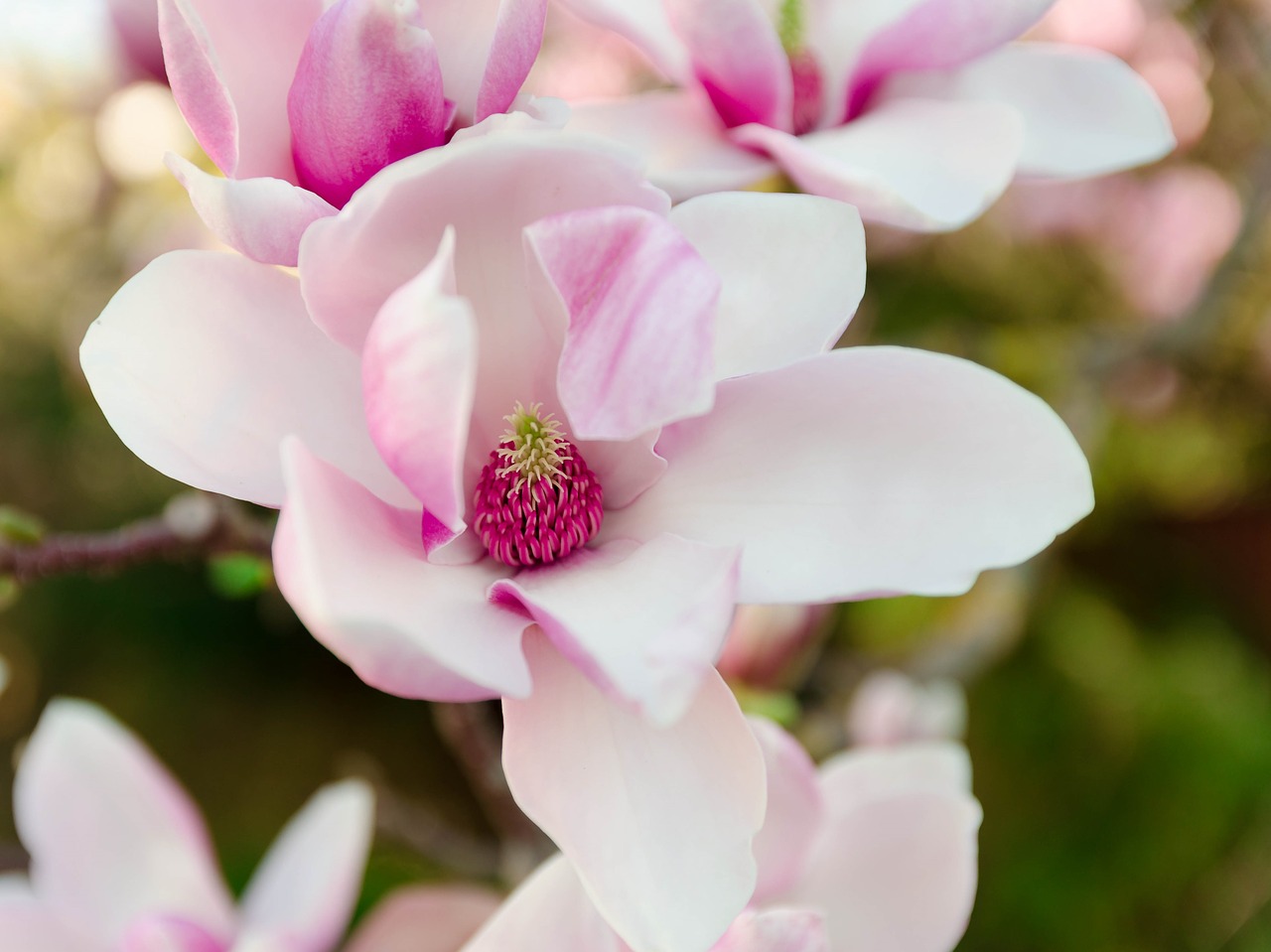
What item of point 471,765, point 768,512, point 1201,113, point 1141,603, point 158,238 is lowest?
point 1141,603

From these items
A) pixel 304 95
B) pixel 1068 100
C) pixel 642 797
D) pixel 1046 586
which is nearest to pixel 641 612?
pixel 642 797

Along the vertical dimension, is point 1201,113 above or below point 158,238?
below

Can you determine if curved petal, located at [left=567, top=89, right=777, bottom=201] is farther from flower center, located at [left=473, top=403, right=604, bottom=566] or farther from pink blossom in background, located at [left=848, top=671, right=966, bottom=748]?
pink blossom in background, located at [left=848, top=671, right=966, bottom=748]

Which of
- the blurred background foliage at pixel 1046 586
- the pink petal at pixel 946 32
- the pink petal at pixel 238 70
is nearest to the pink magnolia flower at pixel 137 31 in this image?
the pink petal at pixel 238 70

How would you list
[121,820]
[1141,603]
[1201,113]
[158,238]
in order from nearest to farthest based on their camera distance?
[121,820] < [158,238] < [1201,113] < [1141,603]

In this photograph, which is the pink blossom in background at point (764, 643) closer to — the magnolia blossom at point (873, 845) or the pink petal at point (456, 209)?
the magnolia blossom at point (873, 845)

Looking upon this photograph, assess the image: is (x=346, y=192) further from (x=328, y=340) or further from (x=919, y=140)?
(x=919, y=140)

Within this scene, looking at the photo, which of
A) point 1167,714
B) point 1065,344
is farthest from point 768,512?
point 1167,714
